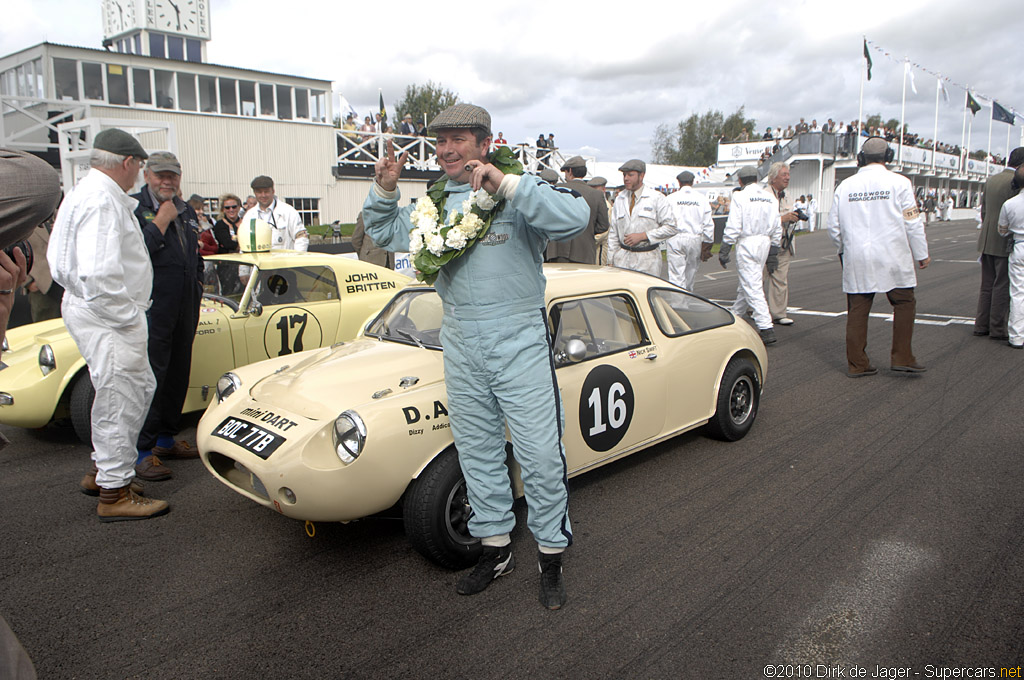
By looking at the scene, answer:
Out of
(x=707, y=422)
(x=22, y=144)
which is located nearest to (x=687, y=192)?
(x=707, y=422)

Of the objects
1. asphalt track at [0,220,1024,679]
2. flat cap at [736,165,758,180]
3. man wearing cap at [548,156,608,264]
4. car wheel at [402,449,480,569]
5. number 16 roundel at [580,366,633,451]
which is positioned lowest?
asphalt track at [0,220,1024,679]

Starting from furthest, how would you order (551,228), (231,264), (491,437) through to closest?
(231,264), (491,437), (551,228)

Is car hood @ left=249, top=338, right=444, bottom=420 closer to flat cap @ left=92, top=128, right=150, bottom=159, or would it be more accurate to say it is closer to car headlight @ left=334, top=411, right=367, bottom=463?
car headlight @ left=334, top=411, right=367, bottom=463

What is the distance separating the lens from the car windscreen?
158 inches

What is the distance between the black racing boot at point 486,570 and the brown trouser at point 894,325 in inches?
180

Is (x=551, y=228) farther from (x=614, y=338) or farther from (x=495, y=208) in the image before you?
(x=614, y=338)

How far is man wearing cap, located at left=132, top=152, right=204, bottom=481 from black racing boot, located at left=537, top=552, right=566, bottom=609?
2678 millimetres

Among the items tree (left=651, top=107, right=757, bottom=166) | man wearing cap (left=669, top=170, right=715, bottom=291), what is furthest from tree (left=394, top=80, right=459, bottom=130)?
man wearing cap (left=669, top=170, right=715, bottom=291)

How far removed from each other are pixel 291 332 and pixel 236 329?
45 cm

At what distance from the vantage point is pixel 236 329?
214 inches

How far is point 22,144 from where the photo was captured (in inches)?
625

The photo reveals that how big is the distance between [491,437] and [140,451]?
266 cm

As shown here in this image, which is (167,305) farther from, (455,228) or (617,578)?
(617,578)

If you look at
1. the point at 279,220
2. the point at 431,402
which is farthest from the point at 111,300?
the point at 279,220
